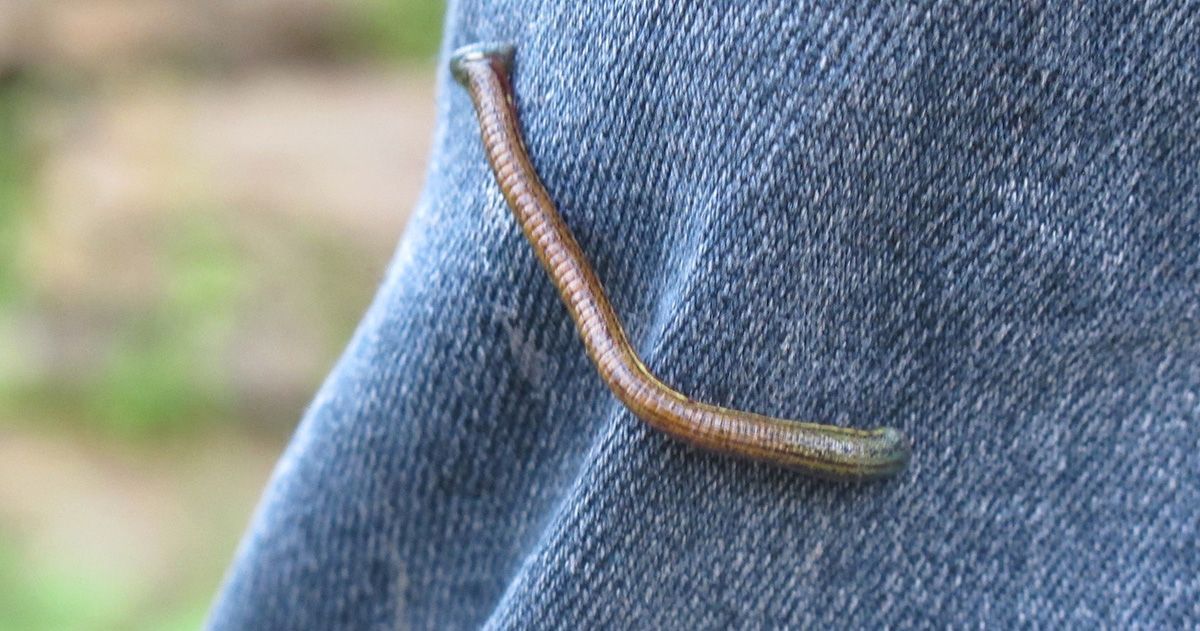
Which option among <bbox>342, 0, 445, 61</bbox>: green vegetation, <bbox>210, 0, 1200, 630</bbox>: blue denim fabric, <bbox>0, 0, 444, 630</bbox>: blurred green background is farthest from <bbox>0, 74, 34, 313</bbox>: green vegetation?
<bbox>210, 0, 1200, 630</bbox>: blue denim fabric

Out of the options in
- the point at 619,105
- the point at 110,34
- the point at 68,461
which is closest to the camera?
the point at 619,105

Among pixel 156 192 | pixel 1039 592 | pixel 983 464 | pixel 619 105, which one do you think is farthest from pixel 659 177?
pixel 156 192

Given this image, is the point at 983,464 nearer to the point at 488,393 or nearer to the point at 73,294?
the point at 488,393

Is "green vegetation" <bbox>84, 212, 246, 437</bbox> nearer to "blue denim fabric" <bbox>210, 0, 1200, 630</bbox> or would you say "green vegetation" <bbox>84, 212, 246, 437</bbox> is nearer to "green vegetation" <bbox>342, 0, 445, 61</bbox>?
"green vegetation" <bbox>342, 0, 445, 61</bbox>

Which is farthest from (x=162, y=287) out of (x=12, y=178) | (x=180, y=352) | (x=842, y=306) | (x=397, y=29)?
(x=842, y=306)

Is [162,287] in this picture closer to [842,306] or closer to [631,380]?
[631,380]
